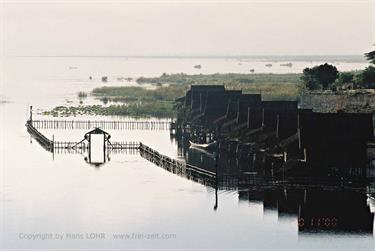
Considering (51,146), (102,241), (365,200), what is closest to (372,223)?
(365,200)

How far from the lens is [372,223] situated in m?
44.2

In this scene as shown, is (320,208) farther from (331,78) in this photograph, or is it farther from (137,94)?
(137,94)

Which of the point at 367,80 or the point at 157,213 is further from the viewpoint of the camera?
Result: the point at 367,80

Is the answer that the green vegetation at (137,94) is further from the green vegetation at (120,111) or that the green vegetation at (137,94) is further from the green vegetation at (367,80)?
the green vegetation at (367,80)

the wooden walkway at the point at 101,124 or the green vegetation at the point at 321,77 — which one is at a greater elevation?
the green vegetation at the point at 321,77

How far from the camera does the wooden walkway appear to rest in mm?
83500

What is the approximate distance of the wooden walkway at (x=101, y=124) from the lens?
83.5 metres

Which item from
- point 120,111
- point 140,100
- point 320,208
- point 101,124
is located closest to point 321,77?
point 101,124

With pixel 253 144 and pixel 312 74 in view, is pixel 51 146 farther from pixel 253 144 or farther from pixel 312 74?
pixel 312 74

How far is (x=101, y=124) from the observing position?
85188 mm

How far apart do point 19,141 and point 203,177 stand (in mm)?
21539

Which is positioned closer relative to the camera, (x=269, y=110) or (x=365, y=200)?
(x=365, y=200)

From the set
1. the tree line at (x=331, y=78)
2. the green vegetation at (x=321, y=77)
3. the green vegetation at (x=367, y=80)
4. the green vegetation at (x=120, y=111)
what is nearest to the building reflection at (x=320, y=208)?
the green vegetation at (x=367, y=80)

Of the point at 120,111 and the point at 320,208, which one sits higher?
the point at 320,208
